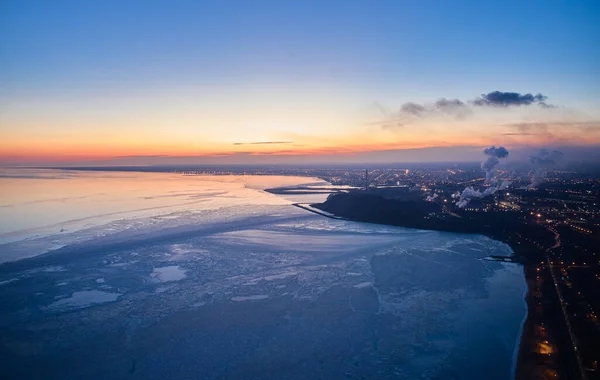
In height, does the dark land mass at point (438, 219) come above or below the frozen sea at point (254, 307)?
below

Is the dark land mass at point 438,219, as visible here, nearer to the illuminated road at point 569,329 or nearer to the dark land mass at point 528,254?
the dark land mass at point 528,254

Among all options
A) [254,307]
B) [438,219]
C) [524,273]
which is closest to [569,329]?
[524,273]

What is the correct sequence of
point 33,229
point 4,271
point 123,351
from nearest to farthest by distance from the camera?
point 123,351
point 4,271
point 33,229

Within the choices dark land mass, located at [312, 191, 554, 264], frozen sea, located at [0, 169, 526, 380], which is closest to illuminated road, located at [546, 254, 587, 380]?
frozen sea, located at [0, 169, 526, 380]

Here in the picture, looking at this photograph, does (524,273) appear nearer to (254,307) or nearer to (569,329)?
(569,329)

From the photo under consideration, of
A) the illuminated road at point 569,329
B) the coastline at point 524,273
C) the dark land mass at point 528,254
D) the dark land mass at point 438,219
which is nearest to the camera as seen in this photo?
the illuminated road at point 569,329

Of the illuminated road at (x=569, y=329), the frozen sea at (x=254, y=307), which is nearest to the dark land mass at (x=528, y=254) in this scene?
the illuminated road at (x=569, y=329)

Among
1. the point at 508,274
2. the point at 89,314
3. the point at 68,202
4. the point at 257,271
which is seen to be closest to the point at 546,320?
the point at 508,274

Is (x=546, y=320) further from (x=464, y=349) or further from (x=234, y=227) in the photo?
(x=234, y=227)
